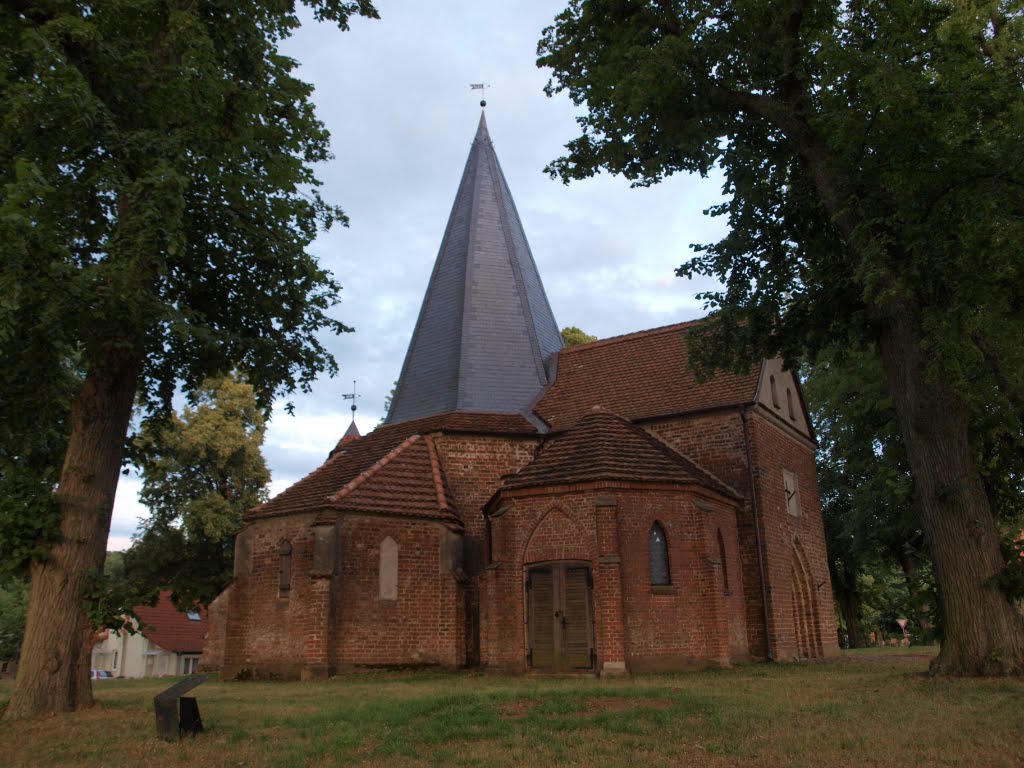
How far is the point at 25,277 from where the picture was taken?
8680mm

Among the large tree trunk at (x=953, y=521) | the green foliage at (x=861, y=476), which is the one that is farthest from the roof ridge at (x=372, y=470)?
the large tree trunk at (x=953, y=521)

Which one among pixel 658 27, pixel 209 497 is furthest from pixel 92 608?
pixel 209 497

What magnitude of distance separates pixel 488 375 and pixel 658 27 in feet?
33.2

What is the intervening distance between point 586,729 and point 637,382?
14.6 m

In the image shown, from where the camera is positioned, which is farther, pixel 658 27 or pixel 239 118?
pixel 658 27

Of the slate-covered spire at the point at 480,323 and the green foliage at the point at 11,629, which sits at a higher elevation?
the slate-covered spire at the point at 480,323

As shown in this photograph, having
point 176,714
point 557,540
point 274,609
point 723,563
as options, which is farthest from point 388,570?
point 176,714

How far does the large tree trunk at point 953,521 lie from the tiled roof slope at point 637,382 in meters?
7.25

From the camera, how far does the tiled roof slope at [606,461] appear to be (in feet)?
53.2

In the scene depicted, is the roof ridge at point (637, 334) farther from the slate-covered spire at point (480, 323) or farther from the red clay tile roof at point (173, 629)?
the red clay tile roof at point (173, 629)

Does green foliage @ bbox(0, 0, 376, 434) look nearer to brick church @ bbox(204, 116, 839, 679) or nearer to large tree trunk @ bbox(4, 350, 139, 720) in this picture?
large tree trunk @ bbox(4, 350, 139, 720)

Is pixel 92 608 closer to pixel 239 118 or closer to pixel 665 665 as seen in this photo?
pixel 239 118

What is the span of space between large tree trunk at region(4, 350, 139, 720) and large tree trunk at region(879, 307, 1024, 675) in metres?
11.1

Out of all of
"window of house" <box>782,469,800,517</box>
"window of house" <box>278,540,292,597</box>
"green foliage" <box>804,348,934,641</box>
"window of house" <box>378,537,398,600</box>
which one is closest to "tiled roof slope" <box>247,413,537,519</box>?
"window of house" <box>278,540,292,597</box>
